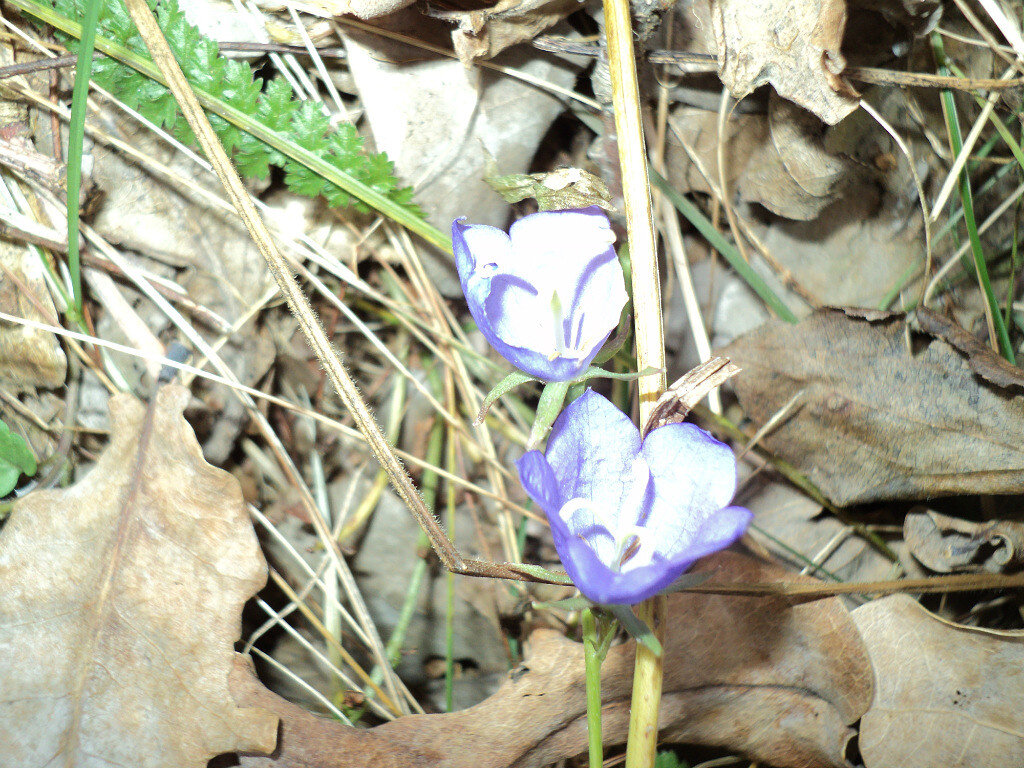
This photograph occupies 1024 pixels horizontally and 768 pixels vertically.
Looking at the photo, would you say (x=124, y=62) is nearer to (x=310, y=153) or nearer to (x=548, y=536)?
(x=310, y=153)

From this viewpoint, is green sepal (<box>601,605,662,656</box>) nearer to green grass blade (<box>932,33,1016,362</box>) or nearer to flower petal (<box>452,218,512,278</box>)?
flower petal (<box>452,218,512,278</box>)

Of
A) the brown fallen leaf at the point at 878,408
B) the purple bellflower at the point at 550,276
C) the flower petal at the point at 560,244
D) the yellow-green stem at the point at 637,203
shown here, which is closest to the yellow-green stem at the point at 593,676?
the yellow-green stem at the point at 637,203

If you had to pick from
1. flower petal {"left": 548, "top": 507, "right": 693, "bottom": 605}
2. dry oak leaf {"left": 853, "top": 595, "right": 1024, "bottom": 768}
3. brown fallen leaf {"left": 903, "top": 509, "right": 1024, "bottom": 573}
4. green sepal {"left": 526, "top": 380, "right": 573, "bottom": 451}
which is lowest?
dry oak leaf {"left": 853, "top": 595, "right": 1024, "bottom": 768}

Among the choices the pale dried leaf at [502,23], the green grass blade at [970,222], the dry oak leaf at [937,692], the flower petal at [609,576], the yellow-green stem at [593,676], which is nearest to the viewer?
the flower petal at [609,576]

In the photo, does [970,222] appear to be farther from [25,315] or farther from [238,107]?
[25,315]

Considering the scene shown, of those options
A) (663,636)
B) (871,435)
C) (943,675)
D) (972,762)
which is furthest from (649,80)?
(972,762)

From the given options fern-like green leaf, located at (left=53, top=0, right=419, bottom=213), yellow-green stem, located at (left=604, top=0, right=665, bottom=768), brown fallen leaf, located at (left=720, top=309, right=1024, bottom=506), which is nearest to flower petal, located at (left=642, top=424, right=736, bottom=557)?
yellow-green stem, located at (left=604, top=0, right=665, bottom=768)

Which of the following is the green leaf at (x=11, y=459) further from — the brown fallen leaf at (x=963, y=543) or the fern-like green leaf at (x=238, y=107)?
the brown fallen leaf at (x=963, y=543)
